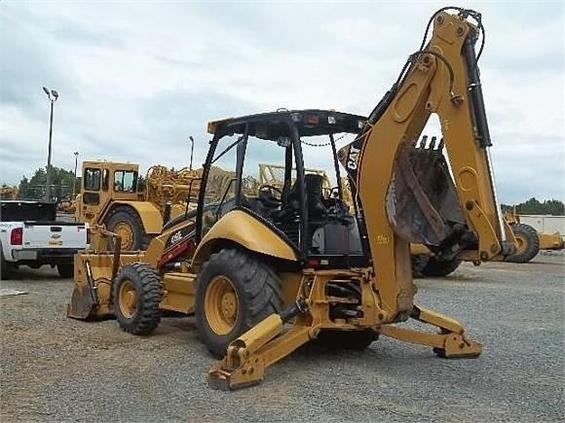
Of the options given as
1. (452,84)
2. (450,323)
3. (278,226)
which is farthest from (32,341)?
(452,84)

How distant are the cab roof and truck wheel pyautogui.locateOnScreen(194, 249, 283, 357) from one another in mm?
1314

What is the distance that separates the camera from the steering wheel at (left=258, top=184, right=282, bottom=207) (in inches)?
290

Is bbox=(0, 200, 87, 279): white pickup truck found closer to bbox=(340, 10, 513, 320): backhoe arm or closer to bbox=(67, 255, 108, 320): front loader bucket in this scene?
bbox=(67, 255, 108, 320): front loader bucket

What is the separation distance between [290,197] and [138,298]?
220 cm

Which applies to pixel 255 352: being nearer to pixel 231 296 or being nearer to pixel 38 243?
pixel 231 296

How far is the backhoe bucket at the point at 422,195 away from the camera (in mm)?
6273

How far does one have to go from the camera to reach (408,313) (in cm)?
662

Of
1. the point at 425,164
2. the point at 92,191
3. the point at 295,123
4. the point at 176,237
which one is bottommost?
the point at 176,237

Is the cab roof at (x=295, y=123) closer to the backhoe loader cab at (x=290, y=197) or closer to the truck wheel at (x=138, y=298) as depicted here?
the backhoe loader cab at (x=290, y=197)

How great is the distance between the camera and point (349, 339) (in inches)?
301

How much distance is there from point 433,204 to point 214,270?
215cm

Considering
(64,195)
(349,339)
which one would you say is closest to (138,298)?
(349,339)

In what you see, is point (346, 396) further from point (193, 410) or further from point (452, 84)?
point (452, 84)

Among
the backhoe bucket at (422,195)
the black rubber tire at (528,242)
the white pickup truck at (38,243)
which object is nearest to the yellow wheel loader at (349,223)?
the backhoe bucket at (422,195)
